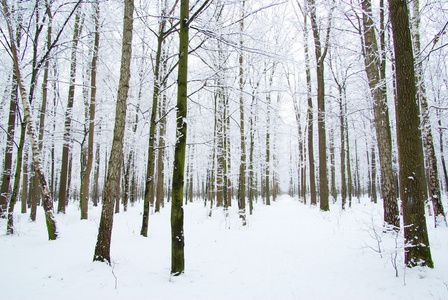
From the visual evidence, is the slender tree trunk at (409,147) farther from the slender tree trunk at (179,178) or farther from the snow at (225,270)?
the slender tree trunk at (179,178)

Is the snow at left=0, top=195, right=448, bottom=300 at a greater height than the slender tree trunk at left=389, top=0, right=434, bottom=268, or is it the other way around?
the slender tree trunk at left=389, top=0, right=434, bottom=268

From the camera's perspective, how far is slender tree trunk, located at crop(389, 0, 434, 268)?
142 inches

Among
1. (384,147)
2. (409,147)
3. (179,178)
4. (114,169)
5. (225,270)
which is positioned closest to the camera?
(409,147)

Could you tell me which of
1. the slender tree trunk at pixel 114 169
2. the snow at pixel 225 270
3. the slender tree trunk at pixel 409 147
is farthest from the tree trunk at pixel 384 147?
the slender tree trunk at pixel 114 169

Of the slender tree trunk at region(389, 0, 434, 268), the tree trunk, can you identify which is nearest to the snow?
the slender tree trunk at region(389, 0, 434, 268)

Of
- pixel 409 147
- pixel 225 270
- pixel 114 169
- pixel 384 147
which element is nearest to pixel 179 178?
pixel 114 169

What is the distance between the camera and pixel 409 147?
12.1ft

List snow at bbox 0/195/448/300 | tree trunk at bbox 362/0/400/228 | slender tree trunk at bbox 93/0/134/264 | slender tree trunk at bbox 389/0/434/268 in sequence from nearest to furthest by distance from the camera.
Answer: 1. snow at bbox 0/195/448/300
2. slender tree trunk at bbox 389/0/434/268
3. slender tree trunk at bbox 93/0/134/264
4. tree trunk at bbox 362/0/400/228

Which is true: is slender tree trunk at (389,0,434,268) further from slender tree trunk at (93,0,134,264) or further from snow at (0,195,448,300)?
slender tree trunk at (93,0,134,264)

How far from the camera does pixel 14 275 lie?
11.9 ft

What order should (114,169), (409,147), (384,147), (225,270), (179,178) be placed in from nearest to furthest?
(409,147) < (179,178) < (114,169) < (225,270) < (384,147)

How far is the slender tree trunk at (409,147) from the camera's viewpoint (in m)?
3.60

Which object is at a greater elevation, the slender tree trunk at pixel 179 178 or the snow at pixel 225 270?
the slender tree trunk at pixel 179 178

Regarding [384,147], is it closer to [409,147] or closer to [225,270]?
[409,147]
